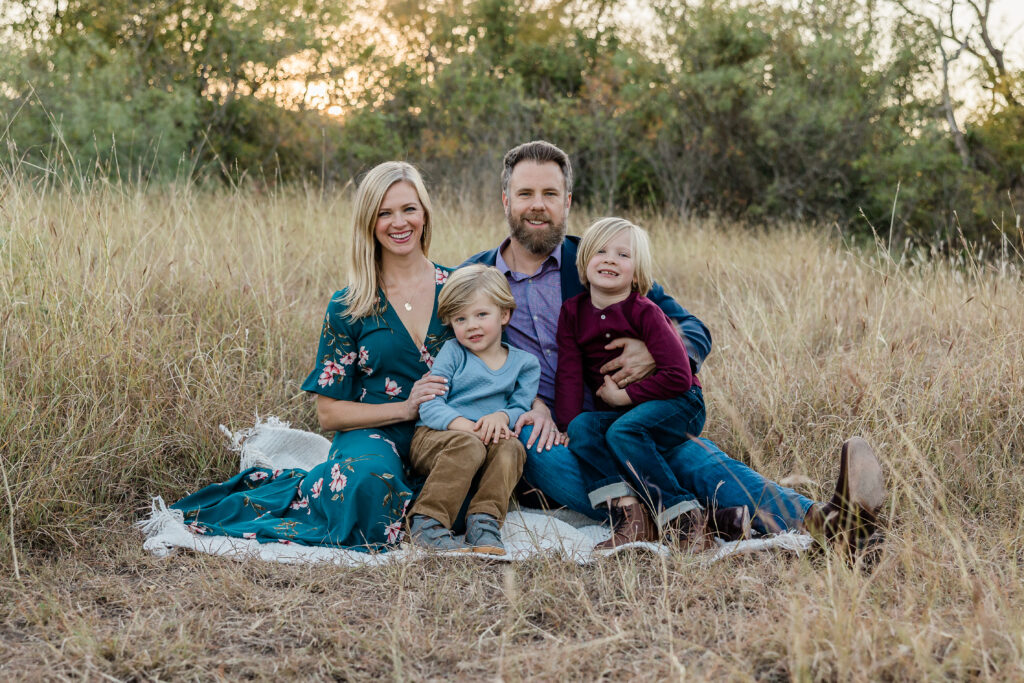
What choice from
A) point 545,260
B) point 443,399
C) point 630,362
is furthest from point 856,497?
point 545,260

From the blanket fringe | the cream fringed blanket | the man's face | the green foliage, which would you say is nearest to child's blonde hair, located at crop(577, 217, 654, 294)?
the man's face

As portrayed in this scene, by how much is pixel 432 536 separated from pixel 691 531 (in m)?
0.89

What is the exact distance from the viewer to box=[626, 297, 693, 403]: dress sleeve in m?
3.24

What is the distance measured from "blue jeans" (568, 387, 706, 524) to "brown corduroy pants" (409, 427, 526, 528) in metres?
0.26

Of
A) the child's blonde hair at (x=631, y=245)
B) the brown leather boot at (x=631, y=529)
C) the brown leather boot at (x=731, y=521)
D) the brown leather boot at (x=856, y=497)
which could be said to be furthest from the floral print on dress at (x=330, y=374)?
the brown leather boot at (x=856, y=497)

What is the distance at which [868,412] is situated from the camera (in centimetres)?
384

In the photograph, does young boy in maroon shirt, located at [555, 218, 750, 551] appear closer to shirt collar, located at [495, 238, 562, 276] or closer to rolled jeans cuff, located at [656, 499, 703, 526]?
rolled jeans cuff, located at [656, 499, 703, 526]

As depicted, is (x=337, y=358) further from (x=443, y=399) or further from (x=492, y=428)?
(x=492, y=428)

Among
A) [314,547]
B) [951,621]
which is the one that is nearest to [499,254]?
[314,547]

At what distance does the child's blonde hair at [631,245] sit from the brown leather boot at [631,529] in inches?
32.0

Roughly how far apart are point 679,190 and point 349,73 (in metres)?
4.41

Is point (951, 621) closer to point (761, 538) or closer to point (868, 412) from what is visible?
point (761, 538)

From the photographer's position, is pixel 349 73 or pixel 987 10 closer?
pixel 987 10

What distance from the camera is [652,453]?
321cm
